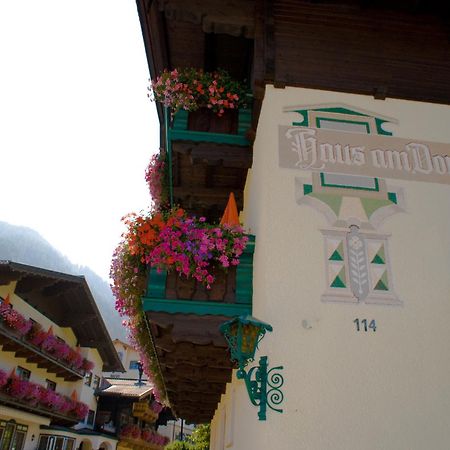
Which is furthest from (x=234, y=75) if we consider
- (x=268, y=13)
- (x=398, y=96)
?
(x=398, y=96)

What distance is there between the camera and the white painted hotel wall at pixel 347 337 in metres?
6.00

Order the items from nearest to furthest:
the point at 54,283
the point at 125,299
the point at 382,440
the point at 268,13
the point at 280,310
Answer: the point at 382,440 < the point at 280,310 < the point at 125,299 < the point at 268,13 < the point at 54,283

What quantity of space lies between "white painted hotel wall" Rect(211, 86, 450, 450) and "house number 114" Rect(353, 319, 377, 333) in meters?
0.06

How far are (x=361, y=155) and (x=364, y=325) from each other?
9.14 ft

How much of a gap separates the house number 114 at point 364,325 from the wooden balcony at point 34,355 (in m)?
18.4

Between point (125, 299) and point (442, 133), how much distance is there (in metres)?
5.96

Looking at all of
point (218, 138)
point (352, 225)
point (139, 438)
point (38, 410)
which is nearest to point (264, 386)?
point (352, 225)

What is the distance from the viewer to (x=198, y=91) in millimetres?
8938

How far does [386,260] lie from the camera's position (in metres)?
7.08

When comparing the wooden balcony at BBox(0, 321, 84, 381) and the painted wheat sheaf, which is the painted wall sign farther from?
the wooden balcony at BBox(0, 321, 84, 381)

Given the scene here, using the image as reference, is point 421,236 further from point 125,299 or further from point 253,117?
point 125,299

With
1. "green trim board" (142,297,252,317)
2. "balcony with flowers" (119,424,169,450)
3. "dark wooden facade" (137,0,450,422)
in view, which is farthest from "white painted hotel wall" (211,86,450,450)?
"balcony with flowers" (119,424,169,450)

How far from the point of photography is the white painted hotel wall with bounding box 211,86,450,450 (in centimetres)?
600

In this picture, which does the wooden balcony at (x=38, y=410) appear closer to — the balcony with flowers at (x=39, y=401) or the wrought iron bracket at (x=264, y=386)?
the balcony with flowers at (x=39, y=401)
